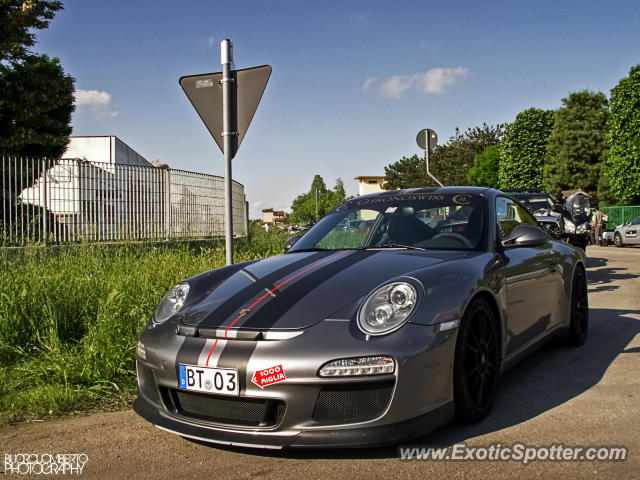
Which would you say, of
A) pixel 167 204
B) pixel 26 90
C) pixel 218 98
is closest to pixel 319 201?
pixel 26 90

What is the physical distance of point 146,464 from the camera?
2967 millimetres

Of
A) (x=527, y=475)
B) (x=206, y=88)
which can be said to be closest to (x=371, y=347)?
(x=527, y=475)

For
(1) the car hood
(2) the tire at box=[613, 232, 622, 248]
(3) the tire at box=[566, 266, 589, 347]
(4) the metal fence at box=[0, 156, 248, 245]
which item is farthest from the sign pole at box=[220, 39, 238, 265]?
(2) the tire at box=[613, 232, 622, 248]

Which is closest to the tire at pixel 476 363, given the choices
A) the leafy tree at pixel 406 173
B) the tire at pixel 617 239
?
the tire at pixel 617 239

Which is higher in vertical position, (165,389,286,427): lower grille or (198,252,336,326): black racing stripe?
(198,252,336,326): black racing stripe

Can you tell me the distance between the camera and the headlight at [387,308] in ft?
9.45

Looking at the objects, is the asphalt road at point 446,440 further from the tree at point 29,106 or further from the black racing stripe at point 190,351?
the tree at point 29,106

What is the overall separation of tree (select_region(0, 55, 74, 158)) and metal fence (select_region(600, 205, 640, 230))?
3148 cm

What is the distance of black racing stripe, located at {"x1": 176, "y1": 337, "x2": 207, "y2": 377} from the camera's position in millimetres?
2943

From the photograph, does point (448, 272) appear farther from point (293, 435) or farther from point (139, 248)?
point (139, 248)

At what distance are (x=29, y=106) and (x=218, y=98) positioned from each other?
39.5 ft

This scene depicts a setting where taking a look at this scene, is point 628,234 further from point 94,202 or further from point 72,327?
point 72,327

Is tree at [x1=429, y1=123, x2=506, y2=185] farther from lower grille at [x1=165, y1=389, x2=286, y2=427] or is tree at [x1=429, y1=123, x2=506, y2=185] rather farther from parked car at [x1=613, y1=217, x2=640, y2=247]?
lower grille at [x1=165, y1=389, x2=286, y2=427]

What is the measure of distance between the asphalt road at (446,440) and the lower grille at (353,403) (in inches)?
9.9
